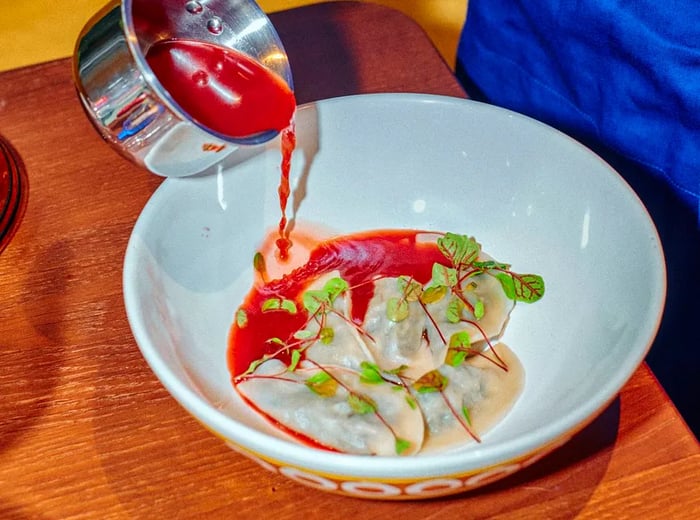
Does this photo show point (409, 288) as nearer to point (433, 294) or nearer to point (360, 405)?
point (433, 294)

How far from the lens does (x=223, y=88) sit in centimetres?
92

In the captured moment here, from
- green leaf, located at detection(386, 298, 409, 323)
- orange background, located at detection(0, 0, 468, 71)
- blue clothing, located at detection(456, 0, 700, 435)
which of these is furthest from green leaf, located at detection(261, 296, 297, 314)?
orange background, located at detection(0, 0, 468, 71)

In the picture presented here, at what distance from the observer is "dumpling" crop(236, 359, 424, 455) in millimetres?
784

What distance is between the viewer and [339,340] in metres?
0.92

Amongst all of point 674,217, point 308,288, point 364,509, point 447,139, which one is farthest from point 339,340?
point 674,217

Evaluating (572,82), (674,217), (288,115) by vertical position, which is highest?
(288,115)

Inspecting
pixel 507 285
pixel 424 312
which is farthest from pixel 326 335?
pixel 507 285

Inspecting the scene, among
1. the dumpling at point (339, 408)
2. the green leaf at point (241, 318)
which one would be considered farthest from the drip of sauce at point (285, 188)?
the dumpling at point (339, 408)

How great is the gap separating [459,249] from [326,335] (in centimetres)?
22

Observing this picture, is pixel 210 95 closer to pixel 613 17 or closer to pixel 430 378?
pixel 430 378

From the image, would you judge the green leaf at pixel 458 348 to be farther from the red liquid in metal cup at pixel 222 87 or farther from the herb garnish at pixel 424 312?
the red liquid in metal cup at pixel 222 87

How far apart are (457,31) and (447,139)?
993mm

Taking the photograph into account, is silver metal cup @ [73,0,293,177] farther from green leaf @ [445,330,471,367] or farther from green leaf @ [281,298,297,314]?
green leaf @ [445,330,471,367]

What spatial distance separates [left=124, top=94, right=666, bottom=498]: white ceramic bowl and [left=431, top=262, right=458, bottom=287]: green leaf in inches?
3.4
